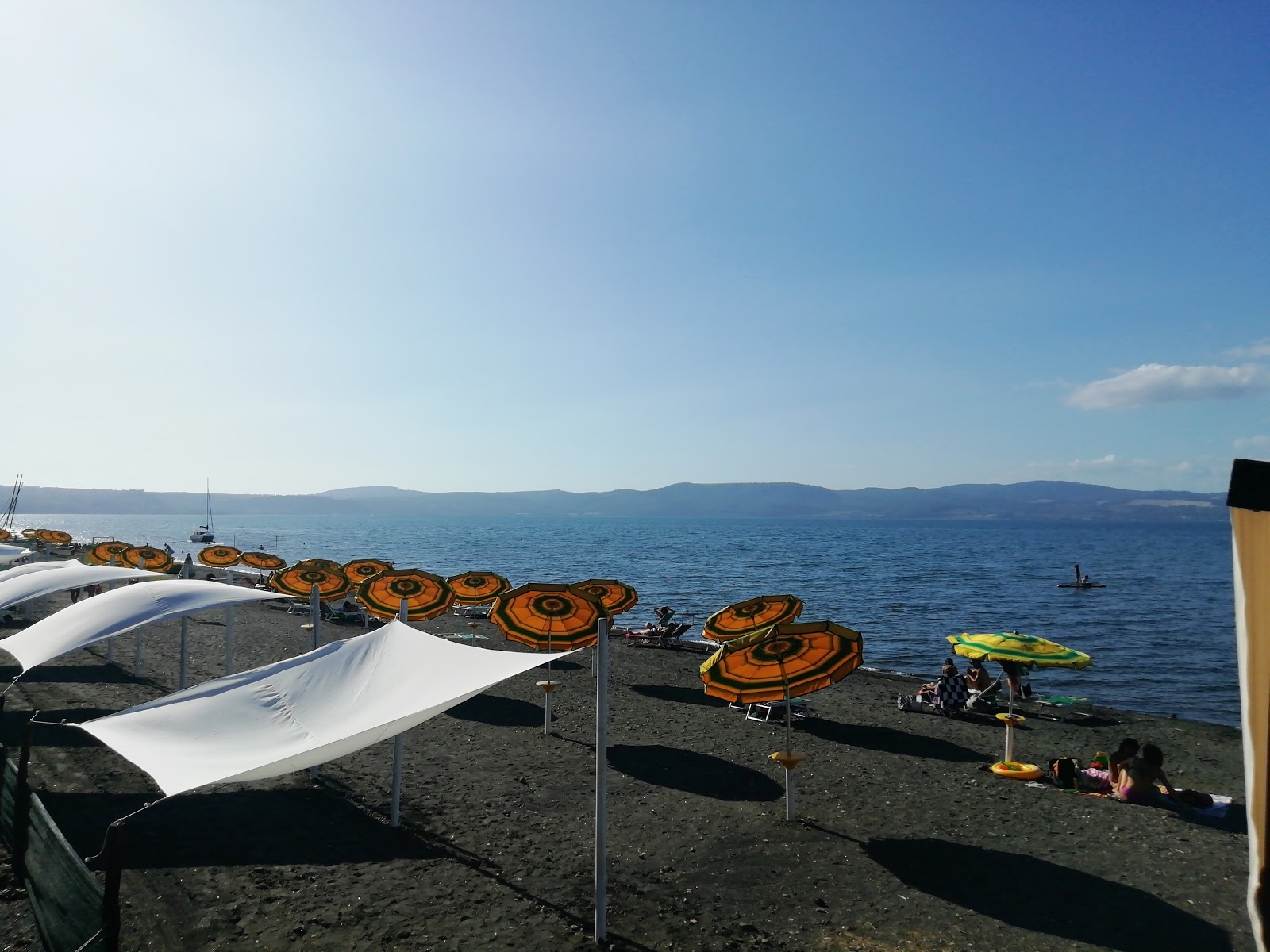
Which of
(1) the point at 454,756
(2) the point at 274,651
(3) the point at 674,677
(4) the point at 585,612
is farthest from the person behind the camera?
(2) the point at 274,651

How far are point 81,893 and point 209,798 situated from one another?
556cm

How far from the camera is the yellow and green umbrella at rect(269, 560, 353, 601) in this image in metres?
20.5

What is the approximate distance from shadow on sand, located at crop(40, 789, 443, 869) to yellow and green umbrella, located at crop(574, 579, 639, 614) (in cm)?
896

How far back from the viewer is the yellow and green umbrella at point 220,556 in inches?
1134

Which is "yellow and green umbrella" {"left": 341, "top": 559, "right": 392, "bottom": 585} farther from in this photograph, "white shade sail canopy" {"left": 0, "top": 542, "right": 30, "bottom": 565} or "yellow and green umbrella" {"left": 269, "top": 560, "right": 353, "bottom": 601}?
"white shade sail canopy" {"left": 0, "top": 542, "right": 30, "bottom": 565}

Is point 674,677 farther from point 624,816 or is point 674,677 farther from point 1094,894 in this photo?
point 1094,894

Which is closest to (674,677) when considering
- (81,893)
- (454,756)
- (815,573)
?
(454,756)

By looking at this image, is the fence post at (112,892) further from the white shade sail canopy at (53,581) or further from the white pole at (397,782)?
the white shade sail canopy at (53,581)

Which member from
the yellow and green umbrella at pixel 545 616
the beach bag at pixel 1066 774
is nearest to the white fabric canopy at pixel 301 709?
the yellow and green umbrella at pixel 545 616

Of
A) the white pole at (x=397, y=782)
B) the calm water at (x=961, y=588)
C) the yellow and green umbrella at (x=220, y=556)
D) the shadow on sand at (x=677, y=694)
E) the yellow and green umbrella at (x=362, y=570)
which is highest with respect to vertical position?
the yellow and green umbrella at (x=220, y=556)

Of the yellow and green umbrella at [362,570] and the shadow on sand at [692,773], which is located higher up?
the yellow and green umbrella at [362,570]

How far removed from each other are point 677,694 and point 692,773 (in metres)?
6.73

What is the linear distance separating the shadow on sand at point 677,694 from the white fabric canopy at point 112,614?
32.4 feet

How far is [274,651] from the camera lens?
24000mm
